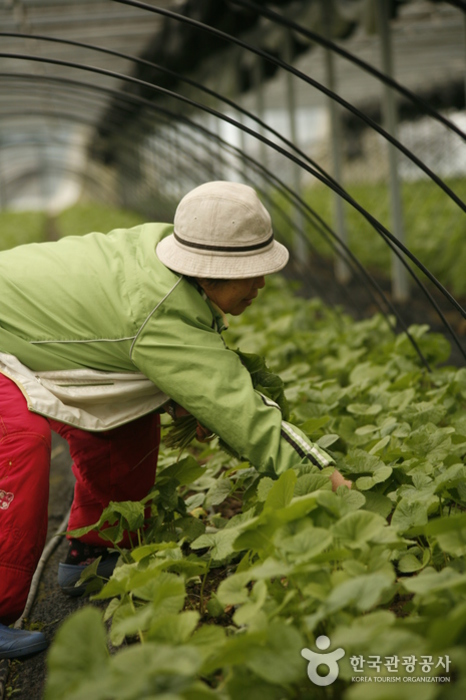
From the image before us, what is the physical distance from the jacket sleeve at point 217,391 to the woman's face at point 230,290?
14 centimetres

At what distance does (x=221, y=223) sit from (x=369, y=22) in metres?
4.88

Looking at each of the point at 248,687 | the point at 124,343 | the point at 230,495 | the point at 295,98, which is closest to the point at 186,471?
the point at 230,495

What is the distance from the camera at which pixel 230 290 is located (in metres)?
2.08

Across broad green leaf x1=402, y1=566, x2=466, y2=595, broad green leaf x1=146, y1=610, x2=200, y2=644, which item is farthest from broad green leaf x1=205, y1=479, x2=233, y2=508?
broad green leaf x1=402, y1=566, x2=466, y2=595

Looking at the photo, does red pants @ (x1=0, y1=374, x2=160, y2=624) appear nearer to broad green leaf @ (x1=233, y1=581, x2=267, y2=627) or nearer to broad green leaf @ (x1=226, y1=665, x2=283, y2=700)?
broad green leaf @ (x1=233, y1=581, x2=267, y2=627)

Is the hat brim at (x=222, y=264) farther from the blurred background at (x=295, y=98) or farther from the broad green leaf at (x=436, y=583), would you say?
the broad green leaf at (x=436, y=583)

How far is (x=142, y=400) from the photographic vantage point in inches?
89.7

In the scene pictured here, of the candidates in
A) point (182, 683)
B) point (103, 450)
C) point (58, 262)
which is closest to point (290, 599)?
point (182, 683)

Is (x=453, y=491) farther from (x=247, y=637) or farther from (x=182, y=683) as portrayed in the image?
(x=182, y=683)

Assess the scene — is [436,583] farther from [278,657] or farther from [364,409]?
[364,409]

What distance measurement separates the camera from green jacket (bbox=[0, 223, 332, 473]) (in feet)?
6.39

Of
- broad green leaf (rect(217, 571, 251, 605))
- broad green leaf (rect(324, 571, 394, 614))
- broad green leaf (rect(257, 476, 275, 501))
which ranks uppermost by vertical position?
broad green leaf (rect(324, 571, 394, 614))

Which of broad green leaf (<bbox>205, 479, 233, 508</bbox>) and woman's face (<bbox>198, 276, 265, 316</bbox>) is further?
broad green leaf (<bbox>205, 479, 233, 508</bbox>)

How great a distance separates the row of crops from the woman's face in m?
0.50
